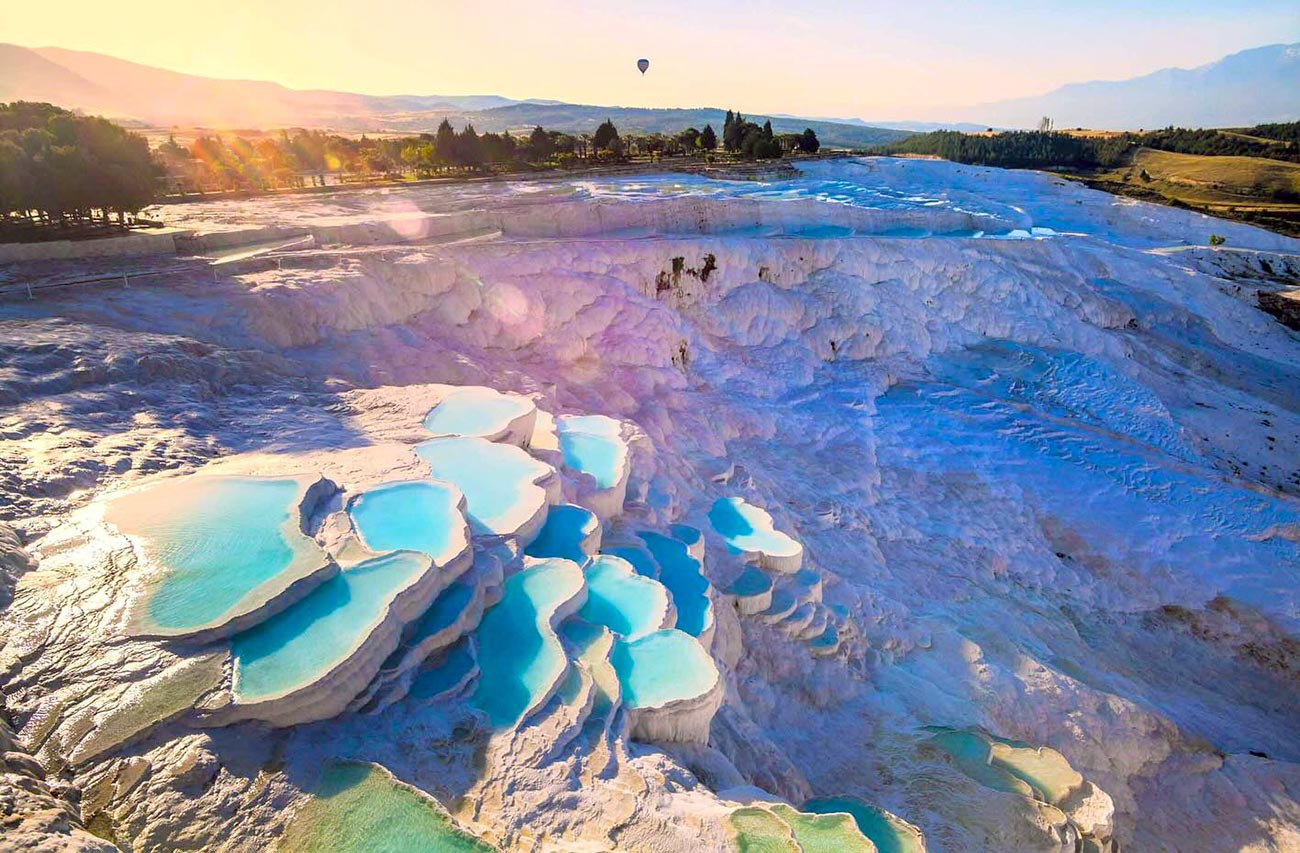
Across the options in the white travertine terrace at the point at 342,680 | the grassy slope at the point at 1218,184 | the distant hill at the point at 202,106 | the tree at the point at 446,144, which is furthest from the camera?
the distant hill at the point at 202,106

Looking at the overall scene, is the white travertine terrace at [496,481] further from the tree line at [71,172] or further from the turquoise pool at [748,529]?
the tree line at [71,172]

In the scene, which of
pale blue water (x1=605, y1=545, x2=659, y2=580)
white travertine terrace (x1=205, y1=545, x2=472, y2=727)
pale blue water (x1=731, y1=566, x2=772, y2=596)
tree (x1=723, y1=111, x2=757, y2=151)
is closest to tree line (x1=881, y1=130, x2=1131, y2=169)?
tree (x1=723, y1=111, x2=757, y2=151)

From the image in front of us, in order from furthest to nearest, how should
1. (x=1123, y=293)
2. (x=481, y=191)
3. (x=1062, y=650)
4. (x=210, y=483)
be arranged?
(x=481, y=191), (x=1123, y=293), (x=1062, y=650), (x=210, y=483)

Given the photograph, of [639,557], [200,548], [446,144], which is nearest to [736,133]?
[446,144]

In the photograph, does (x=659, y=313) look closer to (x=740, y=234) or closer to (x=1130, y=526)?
(x=740, y=234)

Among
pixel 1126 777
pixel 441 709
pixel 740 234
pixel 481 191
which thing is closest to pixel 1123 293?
pixel 740 234

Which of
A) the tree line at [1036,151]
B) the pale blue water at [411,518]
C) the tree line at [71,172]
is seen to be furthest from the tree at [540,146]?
the tree line at [1036,151]
